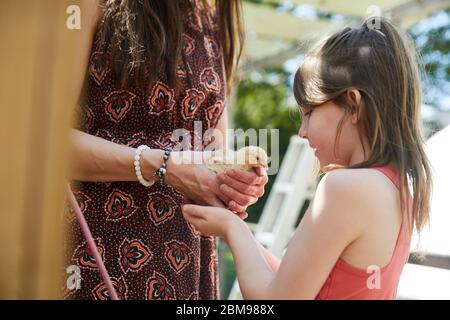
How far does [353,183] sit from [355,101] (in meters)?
0.25

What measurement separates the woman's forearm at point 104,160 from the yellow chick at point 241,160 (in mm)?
145

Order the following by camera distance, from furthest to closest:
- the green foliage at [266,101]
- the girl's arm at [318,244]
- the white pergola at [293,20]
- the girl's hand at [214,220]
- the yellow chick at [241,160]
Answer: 1. the green foliage at [266,101]
2. the white pergola at [293,20]
3. the yellow chick at [241,160]
4. the girl's hand at [214,220]
5. the girl's arm at [318,244]

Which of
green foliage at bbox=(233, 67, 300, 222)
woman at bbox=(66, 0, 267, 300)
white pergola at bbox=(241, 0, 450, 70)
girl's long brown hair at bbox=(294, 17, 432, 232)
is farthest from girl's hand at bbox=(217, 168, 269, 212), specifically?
green foliage at bbox=(233, 67, 300, 222)

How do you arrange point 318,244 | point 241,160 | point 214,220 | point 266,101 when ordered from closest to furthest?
point 318,244, point 214,220, point 241,160, point 266,101

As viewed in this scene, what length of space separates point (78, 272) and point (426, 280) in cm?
141

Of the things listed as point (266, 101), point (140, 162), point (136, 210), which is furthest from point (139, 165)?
point (266, 101)

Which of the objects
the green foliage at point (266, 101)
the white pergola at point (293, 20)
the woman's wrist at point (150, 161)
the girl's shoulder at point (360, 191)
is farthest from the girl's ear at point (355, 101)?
the green foliage at point (266, 101)

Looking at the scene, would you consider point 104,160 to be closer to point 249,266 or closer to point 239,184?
point 239,184

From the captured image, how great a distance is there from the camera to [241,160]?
155 centimetres

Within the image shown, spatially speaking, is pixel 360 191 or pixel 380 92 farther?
pixel 380 92

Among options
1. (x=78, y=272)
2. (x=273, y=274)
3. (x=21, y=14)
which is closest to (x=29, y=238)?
(x=21, y=14)

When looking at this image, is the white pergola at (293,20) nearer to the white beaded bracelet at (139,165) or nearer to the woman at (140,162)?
the woman at (140,162)

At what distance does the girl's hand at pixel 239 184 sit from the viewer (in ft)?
5.09

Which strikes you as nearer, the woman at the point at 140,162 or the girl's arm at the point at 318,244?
the girl's arm at the point at 318,244
